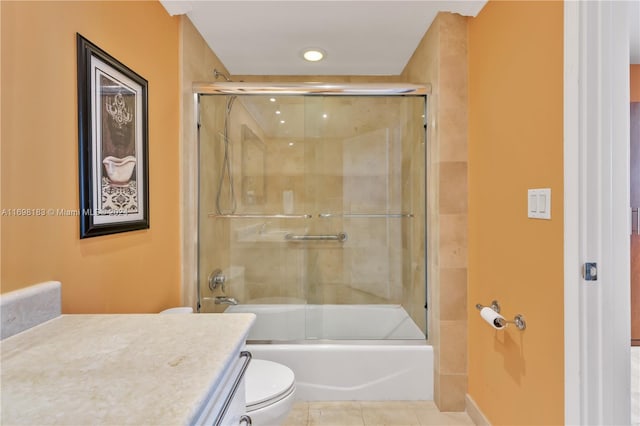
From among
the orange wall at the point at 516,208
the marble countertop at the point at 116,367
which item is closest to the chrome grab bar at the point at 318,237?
the orange wall at the point at 516,208

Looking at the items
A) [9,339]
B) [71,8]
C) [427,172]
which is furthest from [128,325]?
[427,172]

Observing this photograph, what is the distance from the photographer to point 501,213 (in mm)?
1517

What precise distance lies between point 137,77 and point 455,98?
5.48 ft

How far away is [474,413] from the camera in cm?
178

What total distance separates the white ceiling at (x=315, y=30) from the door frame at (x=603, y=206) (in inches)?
35.8

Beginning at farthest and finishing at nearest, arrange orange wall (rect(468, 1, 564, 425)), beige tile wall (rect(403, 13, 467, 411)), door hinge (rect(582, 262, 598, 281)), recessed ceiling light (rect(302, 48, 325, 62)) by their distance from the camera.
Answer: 1. recessed ceiling light (rect(302, 48, 325, 62))
2. beige tile wall (rect(403, 13, 467, 411))
3. orange wall (rect(468, 1, 564, 425))
4. door hinge (rect(582, 262, 598, 281))

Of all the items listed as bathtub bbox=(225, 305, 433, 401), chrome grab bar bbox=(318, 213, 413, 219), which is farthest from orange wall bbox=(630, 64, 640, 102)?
bathtub bbox=(225, 305, 433, 401)

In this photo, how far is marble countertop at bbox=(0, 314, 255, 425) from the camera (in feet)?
1.75

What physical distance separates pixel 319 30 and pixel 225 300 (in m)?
1.98

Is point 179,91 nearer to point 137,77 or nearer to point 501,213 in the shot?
point 137,77

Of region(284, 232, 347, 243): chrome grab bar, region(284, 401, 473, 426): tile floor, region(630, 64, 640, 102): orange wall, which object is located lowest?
region(284, 401, 473, 426): tile floor

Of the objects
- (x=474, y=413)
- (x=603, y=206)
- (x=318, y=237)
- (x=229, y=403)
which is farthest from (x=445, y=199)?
(x=229, y=403)

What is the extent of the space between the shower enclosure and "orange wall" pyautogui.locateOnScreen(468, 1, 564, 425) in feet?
1.71

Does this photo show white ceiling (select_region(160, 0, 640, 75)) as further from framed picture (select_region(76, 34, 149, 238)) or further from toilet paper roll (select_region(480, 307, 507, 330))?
toilet paper roll (select_region(480, 307, 507, 330))
